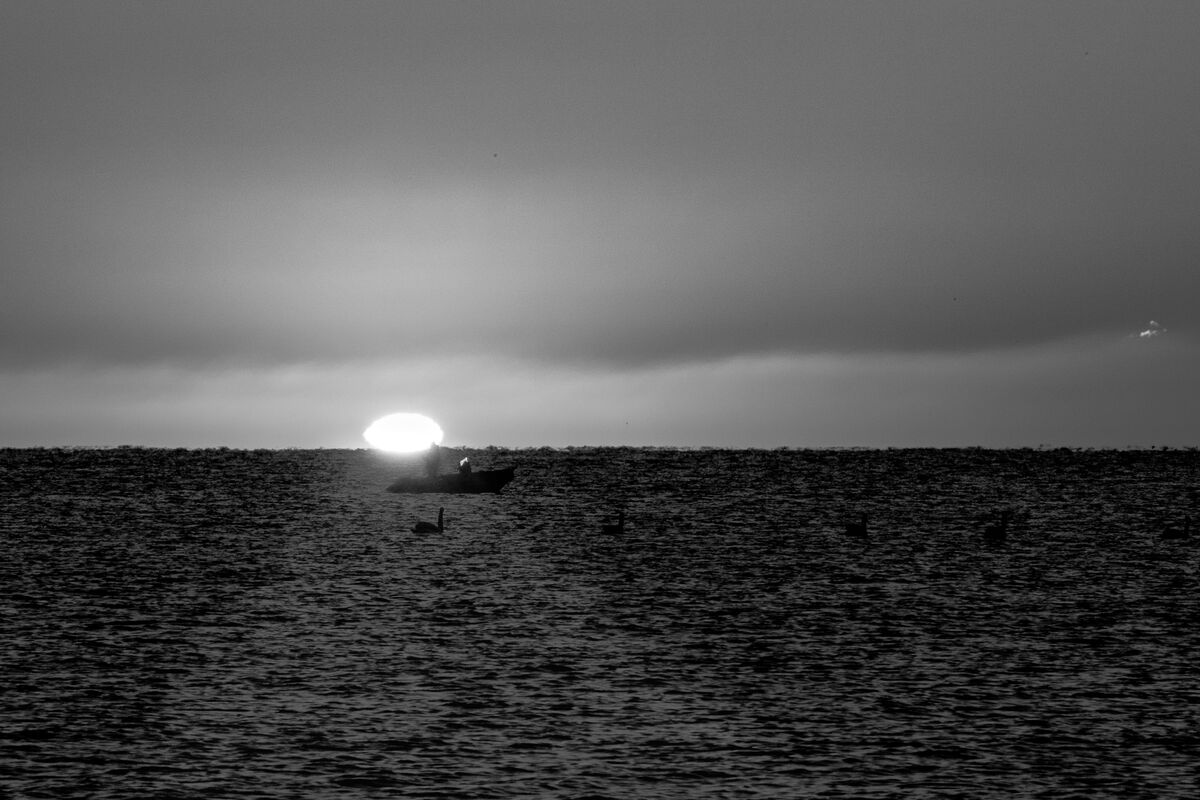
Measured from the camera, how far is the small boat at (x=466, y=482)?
5714 inches

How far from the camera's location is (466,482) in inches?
5733

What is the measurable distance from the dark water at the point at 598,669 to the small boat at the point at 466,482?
4826 cm

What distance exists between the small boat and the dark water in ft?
158

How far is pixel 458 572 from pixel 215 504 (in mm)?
80362

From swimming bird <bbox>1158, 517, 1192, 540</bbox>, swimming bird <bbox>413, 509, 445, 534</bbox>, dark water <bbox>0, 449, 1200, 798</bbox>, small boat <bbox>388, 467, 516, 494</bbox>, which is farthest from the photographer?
small boat <bbox>388, 467, 516, 494</bbox>

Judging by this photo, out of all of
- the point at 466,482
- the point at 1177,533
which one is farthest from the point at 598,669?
the point at 466,482

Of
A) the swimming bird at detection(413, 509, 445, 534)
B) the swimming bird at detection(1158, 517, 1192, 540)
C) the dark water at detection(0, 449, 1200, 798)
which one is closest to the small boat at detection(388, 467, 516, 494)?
the swimming bird at detection(413, 509, 445, 534)

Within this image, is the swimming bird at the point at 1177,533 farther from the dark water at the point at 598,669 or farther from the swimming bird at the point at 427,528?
the swimming bird at the point at 427,528

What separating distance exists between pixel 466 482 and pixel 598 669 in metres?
103

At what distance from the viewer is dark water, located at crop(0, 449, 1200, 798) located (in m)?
30.3

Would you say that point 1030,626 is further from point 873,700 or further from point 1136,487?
point 1136,487

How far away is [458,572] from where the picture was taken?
248 ft

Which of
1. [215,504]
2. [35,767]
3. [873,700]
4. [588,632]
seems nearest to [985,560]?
[588,632]

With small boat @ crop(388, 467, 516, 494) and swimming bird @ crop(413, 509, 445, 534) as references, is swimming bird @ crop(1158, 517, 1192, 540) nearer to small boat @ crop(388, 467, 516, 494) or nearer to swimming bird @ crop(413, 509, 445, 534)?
swimming bird @ crop(413, 509, 445, 534)
